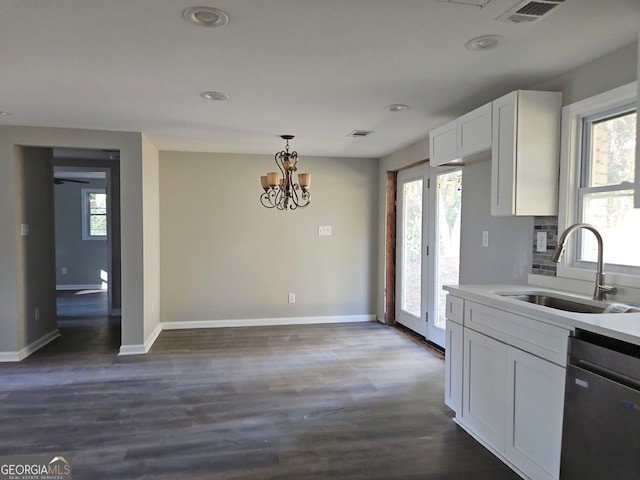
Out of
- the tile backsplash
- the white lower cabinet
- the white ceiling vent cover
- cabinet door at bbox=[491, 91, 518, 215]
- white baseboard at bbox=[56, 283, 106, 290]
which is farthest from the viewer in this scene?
white baseboard at bbox=[56, 283, 106, 290]

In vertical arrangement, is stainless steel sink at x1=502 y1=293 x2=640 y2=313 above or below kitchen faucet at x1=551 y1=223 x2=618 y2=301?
below

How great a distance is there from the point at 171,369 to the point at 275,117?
8.15 ft

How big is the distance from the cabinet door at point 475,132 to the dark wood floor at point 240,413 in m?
1.90

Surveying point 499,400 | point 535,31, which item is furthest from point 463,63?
point 499,400

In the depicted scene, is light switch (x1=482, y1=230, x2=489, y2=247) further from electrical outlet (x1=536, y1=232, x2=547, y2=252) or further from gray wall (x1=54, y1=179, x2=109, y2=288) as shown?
gray wall (x1=54, y1=179, x2=109, y2=288)

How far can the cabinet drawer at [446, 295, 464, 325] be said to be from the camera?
2721 millimetres

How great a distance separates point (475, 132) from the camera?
292 cm

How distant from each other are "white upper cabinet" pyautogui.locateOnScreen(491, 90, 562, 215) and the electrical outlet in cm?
19

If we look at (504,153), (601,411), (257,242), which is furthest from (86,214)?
(601,411)

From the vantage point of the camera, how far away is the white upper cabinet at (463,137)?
2.82 metres

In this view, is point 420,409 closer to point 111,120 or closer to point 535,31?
point 535,31

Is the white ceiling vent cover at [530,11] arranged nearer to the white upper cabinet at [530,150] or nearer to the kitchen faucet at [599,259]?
the white upper cabinet at [530,150]

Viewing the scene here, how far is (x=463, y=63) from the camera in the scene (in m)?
2.39

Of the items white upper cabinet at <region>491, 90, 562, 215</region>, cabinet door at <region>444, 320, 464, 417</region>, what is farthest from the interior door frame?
white upper cabinet at <region>491, 90, 562, 215</region>
